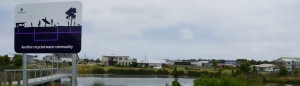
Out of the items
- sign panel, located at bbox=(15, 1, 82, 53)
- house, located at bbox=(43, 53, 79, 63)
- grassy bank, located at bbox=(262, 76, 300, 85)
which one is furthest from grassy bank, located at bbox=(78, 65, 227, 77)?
sign panel, located at bbox=(15, 1, 82, 53)

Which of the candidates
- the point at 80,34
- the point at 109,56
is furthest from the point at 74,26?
the point at 109,56

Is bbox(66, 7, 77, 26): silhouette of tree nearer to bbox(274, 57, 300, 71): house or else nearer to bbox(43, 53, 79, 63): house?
bbox(43, 53, 79, 63): house

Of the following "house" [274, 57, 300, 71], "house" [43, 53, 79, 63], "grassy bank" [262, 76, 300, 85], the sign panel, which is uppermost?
the sign panel

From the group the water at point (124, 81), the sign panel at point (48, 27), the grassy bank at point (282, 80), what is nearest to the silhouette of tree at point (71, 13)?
the sign panel at point (48, 27)

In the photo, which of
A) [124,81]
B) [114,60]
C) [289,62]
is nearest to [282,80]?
[124,81]

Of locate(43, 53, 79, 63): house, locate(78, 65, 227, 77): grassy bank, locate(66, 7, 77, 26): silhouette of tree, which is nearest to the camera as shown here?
locate(66, 7, 77, 26): silhouette of tree

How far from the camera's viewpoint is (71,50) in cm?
912

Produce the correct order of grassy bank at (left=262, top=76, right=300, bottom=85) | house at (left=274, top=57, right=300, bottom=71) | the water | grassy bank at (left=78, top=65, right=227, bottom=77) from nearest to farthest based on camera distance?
1. the water
2. grassy bank at (left=262, top=76, right=300, bottom=85)
3. grassy bank at (left=78, top=65, right=227, bottom=77)
4. house at (left=274, top=57, right=300, bottom=71)

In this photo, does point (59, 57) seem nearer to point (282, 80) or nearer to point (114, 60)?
point (282, 80)

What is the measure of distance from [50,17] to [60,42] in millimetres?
543

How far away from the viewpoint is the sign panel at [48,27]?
892 cm

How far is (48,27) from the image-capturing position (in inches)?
359

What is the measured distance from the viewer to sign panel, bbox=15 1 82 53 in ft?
29.3

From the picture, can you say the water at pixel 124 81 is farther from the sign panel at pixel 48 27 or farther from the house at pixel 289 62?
the house at pixel 289 62
